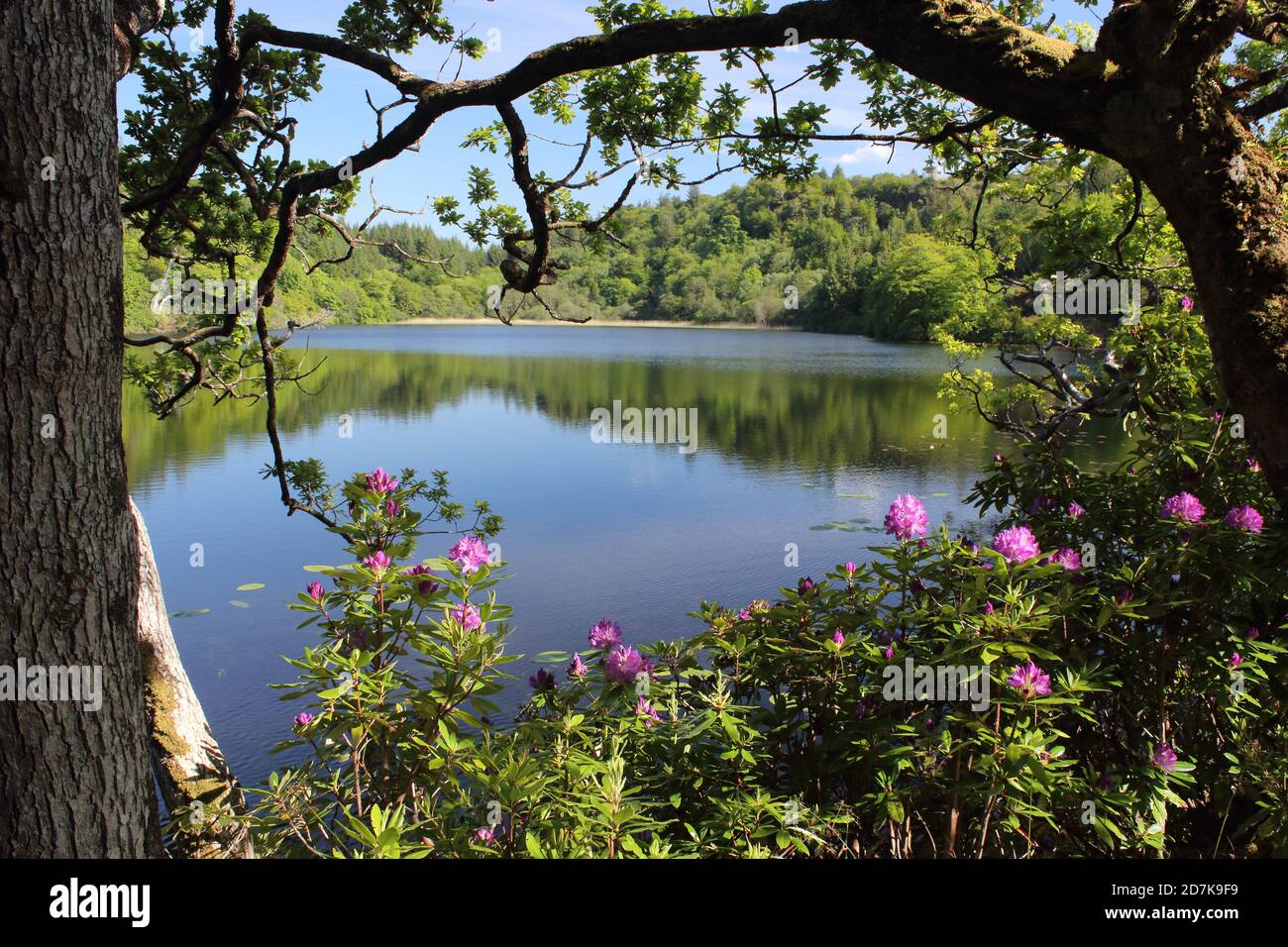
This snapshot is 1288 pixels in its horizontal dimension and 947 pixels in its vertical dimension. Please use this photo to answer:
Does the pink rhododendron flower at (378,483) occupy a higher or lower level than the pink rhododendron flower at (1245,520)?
higher

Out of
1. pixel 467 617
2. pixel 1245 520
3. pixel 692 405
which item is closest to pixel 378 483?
pixel 467 617

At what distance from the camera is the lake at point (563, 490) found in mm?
7969

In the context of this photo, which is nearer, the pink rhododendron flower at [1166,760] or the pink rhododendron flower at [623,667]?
the pink rhododendron flower at [1166,760]

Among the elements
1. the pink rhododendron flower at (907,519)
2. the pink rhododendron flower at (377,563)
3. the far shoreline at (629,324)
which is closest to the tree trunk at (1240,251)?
the pink rhododendron flower at (907,519)

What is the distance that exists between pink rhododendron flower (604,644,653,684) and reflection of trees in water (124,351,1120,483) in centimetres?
781

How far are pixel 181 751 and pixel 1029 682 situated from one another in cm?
257

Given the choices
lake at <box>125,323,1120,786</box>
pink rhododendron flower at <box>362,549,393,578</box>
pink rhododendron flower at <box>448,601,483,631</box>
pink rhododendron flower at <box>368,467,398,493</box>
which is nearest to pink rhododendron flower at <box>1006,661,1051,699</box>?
pink rhododendron flower at <box>448,601,483,631</box>

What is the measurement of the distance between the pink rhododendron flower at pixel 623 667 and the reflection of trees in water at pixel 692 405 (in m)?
7.81

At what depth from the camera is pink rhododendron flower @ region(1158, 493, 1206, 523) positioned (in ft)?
7.90

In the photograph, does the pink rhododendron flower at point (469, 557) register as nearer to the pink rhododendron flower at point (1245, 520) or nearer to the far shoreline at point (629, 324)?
the pink rhododendron flower at point (1245, 520)

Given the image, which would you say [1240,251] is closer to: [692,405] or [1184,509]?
[1184,509]

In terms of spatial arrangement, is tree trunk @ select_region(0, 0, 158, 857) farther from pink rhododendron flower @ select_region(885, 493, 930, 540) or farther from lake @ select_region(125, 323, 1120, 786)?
lake @ select_region(125, 323, 1120, 786)
